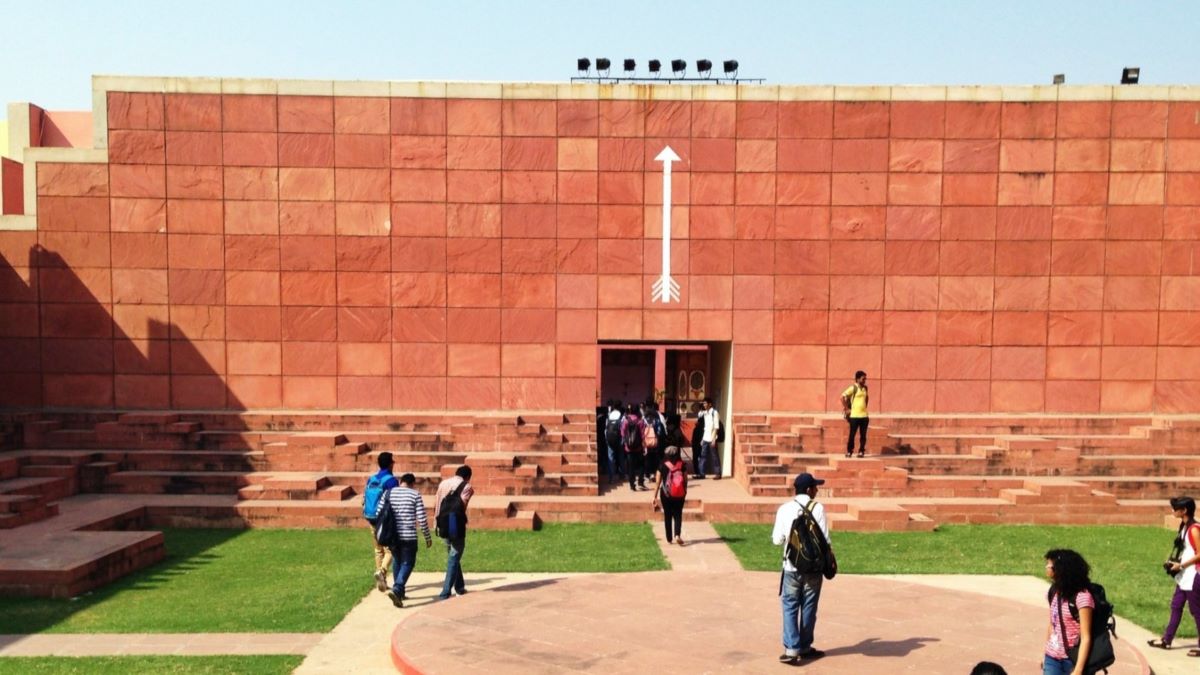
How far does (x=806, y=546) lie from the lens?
7586 mm

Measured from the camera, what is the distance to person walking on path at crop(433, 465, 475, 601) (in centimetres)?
1002

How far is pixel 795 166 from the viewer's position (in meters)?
19.1

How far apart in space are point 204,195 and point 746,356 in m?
11.9

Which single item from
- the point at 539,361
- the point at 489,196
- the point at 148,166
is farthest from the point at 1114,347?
the point at 148,166

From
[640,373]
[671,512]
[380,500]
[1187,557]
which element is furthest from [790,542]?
[640,373]

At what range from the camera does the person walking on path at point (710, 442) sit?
1802 cm

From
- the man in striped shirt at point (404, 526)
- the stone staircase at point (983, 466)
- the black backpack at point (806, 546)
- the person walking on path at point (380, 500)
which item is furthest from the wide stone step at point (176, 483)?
the black backpack at point (806, 546)

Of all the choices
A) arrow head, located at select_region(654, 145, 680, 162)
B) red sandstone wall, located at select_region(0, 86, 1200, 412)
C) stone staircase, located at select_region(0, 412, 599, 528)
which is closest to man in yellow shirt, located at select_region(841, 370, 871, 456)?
red sandstone wall, located at select_region(0, 86, 1200, 412)

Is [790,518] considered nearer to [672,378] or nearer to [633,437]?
[633,437]

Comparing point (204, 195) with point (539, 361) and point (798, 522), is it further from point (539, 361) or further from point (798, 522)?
point (798, 522)

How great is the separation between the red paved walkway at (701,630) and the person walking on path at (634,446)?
19.6 feet

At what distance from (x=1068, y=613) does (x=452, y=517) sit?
6220 millimetres

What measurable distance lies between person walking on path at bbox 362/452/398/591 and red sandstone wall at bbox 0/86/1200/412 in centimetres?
890

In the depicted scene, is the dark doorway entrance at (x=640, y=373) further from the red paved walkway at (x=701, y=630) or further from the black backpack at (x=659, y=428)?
the red paved walkway at (x=701, y=630)
